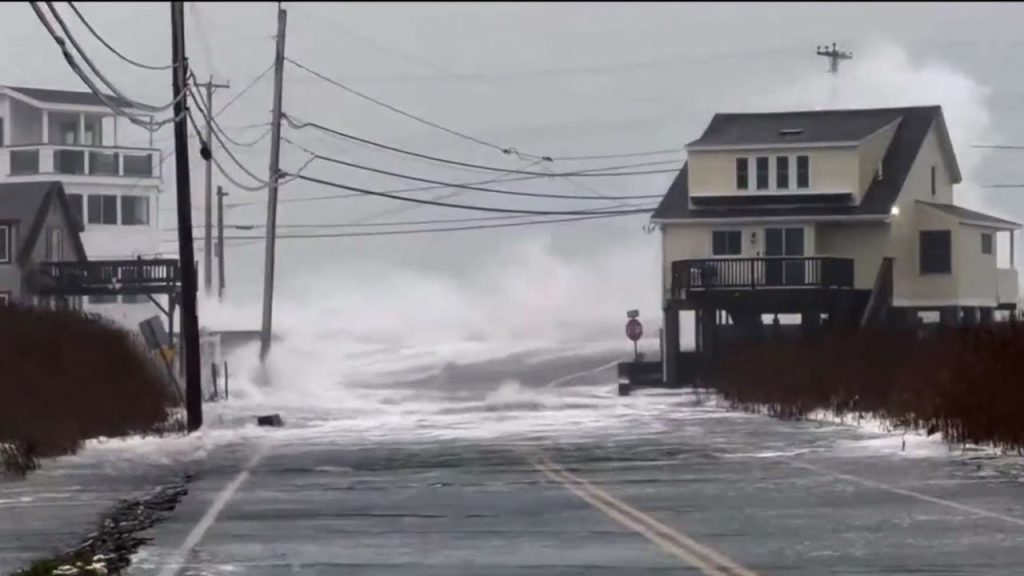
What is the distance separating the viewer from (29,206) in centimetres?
7288

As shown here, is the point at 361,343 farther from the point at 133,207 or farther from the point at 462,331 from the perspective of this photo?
the point at 133,207

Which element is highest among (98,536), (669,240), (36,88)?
(36,88)

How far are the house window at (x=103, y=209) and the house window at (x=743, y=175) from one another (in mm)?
25406

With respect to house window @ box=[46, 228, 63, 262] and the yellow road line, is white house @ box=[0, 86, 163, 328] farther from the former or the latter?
the yellow road line

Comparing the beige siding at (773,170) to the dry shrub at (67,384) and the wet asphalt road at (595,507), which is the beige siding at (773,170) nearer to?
the dry shrub at (67,384)

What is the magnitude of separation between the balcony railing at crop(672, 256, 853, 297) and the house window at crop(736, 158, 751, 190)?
8.52 feet

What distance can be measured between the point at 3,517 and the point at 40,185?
2149 inches

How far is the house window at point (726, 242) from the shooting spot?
2746 inches

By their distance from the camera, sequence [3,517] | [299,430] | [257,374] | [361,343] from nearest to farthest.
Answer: [3,517] < [299,430] < [257,374] < [361,343]

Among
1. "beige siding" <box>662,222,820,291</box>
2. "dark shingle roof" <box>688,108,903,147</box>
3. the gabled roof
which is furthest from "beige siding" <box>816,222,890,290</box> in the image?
the gabled roof

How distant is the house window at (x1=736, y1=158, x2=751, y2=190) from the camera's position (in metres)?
69.6

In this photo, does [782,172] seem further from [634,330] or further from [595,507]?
[595,507]

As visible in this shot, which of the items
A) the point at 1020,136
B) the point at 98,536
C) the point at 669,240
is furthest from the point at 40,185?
the point at 98,536

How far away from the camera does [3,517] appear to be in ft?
66.4
